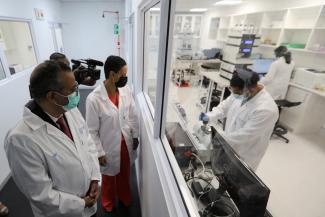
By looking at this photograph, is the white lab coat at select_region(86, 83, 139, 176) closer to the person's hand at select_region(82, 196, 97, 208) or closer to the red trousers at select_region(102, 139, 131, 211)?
the red trousers at select_region(102, 139, 131, 211)

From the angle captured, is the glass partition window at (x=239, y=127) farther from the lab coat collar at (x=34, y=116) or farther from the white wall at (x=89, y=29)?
the white wall at (x=89, y=29)

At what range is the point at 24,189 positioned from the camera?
0.94m

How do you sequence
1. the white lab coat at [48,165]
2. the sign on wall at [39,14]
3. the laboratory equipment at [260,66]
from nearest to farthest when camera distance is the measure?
the white lab coat at [48,165] < the sign on wall at [39,14] < the laboratory equipment at [260,66]

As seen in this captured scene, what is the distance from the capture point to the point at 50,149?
3.14ft

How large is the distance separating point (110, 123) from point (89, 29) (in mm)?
4553

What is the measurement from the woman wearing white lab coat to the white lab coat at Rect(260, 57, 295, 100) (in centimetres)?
289

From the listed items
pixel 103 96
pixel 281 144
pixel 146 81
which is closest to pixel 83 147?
pixel 103 96

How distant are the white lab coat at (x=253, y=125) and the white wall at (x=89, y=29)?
15.0 ft

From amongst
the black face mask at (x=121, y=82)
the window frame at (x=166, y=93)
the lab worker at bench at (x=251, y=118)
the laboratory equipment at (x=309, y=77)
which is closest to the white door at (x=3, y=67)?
the black face mask at (x=121, y=82)

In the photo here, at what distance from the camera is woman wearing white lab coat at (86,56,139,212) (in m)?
1.52

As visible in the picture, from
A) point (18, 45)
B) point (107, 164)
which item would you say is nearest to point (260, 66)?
point (107, 164)

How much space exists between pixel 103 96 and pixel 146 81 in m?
0.96

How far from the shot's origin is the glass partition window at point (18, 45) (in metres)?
2.92

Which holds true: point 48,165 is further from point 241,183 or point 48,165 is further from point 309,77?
point 309,77
